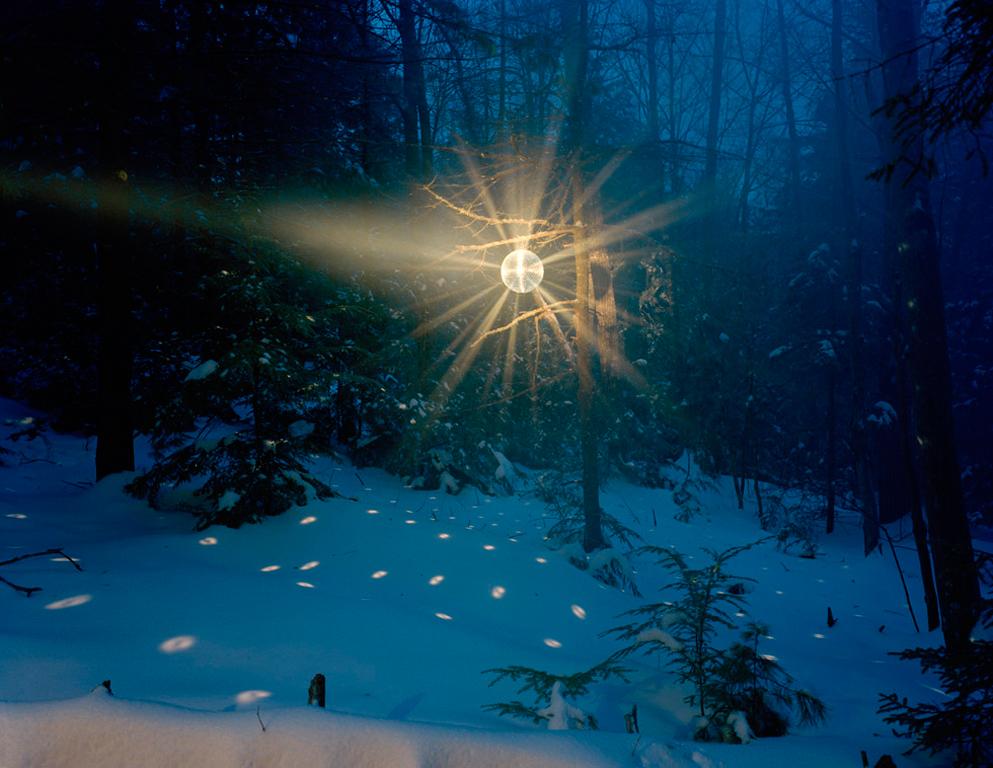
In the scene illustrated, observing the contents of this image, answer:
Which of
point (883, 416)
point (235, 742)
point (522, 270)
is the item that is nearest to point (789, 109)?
point (883, 416)

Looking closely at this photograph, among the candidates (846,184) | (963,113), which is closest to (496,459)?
(963,113)

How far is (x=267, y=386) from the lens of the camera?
17.1 ft

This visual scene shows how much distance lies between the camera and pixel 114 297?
6113 millimetres

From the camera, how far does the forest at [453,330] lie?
4.11m

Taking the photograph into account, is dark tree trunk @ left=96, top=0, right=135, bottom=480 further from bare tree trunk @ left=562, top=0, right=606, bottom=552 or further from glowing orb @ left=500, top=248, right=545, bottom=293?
bare tree trunk @ left=562, top=0, right=606, bottom=552

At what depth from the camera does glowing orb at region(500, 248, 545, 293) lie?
7.66 metres

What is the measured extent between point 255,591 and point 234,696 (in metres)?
1.49

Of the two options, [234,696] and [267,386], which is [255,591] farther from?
[267,386]

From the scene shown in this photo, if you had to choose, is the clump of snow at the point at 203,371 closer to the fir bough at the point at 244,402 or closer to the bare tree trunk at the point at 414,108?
the fir bough at the point at 244,402

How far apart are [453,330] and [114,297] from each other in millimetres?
6102

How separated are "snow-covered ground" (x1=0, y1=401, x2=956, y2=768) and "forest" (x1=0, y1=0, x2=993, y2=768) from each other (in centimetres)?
10

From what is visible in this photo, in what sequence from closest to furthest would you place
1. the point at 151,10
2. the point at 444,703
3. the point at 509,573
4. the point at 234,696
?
the point at 234,696
the point at 444,703
the point at 509,573
the point at 151,10

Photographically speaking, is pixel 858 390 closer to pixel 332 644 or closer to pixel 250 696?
pixel 332 644

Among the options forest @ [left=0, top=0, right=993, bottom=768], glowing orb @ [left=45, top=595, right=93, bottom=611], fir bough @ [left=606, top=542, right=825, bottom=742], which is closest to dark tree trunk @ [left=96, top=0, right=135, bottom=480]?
forest @ [left=0, top=0, right=993, bottom=768]
